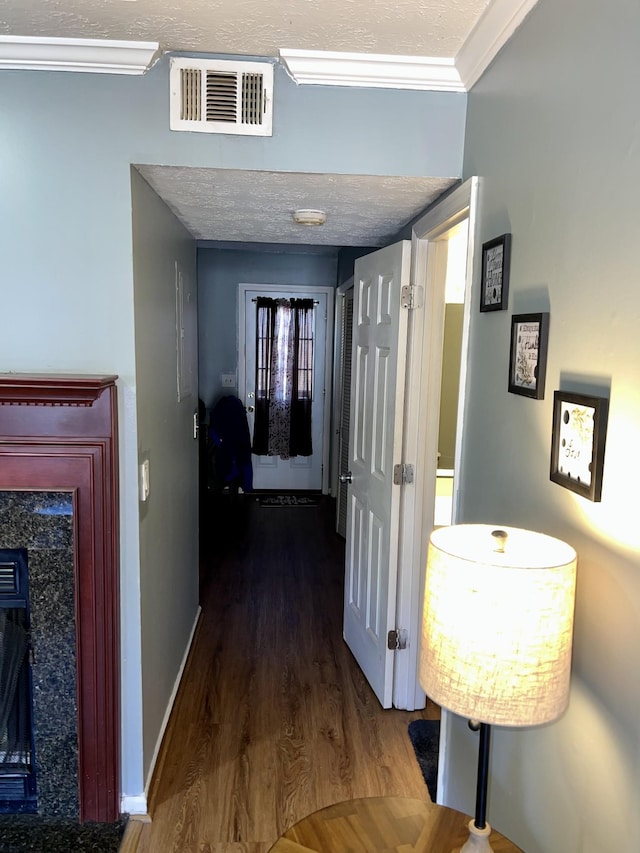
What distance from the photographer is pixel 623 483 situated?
952mm

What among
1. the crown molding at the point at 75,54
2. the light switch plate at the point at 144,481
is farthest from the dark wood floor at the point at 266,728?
the crown molding at the point at 75,54

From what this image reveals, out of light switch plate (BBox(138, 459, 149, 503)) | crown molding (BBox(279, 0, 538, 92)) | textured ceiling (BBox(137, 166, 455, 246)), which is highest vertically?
crown molding (BBox(279, 0, 538, 92))

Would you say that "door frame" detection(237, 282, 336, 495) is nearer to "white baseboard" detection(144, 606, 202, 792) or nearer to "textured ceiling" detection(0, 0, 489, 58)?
"white baseboard" detection(144, 606, 202, 792)

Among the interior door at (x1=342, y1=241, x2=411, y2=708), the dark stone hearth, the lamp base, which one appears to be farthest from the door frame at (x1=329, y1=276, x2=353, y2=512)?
→ the lamp base

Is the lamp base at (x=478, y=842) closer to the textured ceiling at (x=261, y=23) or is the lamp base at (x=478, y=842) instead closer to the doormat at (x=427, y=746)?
the doormat at (x=427, y=746)

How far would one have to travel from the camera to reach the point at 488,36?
1.49m

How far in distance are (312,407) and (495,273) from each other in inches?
177

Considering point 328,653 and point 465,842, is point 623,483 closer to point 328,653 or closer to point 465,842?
point 465,842

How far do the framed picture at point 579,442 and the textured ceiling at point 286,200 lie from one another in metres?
1.02

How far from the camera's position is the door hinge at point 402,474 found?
8.02 feet

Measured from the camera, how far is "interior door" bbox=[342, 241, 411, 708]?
244 centimetres

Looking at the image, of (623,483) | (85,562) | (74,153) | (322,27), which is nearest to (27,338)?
(74,153)

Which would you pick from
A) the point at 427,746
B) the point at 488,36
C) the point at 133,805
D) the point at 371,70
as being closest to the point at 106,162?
the point at 371,70

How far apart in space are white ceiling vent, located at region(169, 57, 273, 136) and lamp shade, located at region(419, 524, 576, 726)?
1388 mm
